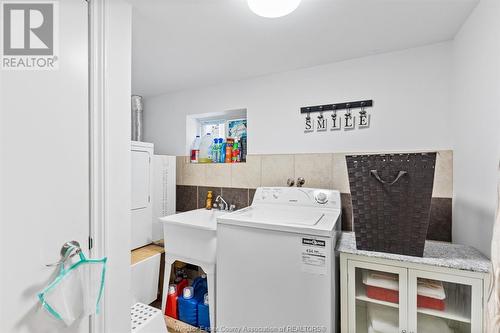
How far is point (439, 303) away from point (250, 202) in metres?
1.50

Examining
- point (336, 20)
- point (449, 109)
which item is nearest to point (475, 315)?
point (449, 109)

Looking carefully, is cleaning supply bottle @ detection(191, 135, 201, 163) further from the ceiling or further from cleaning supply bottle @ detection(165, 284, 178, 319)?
cleaning supply bottle @ detection(165, 284, 178, 319)

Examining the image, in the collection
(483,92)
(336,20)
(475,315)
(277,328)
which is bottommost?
(277,328)

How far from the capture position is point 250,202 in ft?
7.53

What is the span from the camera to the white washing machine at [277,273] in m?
1.32

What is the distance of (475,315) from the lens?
1112 millimetres

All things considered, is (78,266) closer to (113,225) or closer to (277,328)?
(113,225)

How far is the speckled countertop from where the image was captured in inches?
44.5

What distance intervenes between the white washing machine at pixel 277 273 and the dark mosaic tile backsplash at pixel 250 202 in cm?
25

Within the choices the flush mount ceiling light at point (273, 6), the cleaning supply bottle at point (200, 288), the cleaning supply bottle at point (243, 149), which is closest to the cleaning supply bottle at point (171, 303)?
the cleaning supply bottle at point (200, 288)

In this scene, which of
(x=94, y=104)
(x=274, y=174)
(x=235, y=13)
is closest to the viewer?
(x=94, y=104)

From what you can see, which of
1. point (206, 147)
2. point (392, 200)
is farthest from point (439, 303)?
point (206, 147)

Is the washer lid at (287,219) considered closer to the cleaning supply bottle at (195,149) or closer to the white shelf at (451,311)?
the white shelf at (451,311)

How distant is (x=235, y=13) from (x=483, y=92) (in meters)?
1.41
